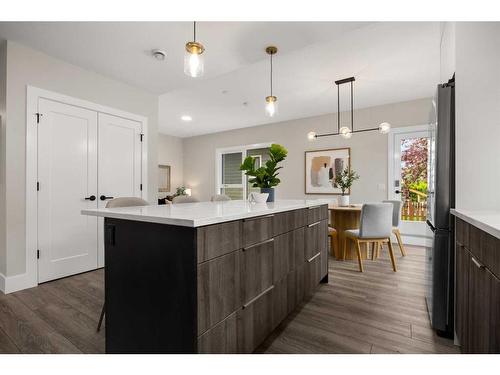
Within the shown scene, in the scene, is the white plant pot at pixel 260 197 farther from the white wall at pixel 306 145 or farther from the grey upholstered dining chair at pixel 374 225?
the white wall at pixel 306 145

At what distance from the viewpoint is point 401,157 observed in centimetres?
463

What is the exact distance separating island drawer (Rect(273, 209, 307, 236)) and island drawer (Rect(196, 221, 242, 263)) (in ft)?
1.34

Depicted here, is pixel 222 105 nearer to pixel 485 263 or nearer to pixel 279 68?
pixel 279 68

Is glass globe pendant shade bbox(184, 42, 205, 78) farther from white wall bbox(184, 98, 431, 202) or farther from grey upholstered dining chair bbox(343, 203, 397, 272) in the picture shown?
white wall bbox(184, 98, 431, 202)

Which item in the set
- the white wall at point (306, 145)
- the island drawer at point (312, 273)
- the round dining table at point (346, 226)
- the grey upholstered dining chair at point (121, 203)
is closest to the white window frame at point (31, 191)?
the grey upholstered dining chair at point (121, 203)

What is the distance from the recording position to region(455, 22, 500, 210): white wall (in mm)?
1513

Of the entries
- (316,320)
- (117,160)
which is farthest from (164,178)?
(316,320)

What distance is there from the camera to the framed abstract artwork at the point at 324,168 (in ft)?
17.0

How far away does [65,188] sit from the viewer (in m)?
2.92

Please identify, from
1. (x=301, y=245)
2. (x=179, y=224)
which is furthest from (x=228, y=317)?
(x=301, y=245)

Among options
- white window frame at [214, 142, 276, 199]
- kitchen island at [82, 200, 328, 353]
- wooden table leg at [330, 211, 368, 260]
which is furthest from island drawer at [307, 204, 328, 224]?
white window frame at [214, 142, 276, 199]

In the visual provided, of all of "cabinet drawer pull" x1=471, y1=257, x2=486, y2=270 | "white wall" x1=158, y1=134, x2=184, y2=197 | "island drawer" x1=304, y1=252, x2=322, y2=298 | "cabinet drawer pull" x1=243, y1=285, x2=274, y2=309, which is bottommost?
"island drawer" x1=304, y1=252, x2=322, y2=298

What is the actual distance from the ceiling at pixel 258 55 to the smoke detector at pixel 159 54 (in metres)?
0.05

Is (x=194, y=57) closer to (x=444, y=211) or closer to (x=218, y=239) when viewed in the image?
(x=218, y=239)
